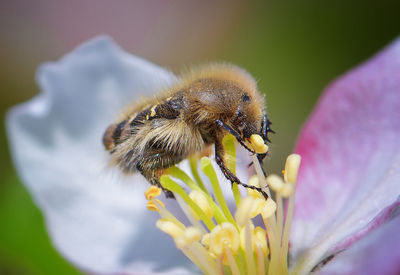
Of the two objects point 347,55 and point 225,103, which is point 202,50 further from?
point 225,103

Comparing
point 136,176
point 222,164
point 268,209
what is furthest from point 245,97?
point 136,176

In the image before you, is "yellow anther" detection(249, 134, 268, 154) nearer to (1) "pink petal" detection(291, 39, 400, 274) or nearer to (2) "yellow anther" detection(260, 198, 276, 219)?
(2) "yellow anther" detection(260, 198, 276, 219)

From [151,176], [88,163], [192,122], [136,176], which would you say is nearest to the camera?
[192,122]

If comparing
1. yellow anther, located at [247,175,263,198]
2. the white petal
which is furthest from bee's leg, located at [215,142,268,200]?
the white petal

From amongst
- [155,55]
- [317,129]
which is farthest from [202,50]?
[317,129]

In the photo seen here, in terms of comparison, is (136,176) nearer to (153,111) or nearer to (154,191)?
(154,191)

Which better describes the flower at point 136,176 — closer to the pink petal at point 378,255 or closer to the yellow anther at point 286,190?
the yellow anther at point 286,190
